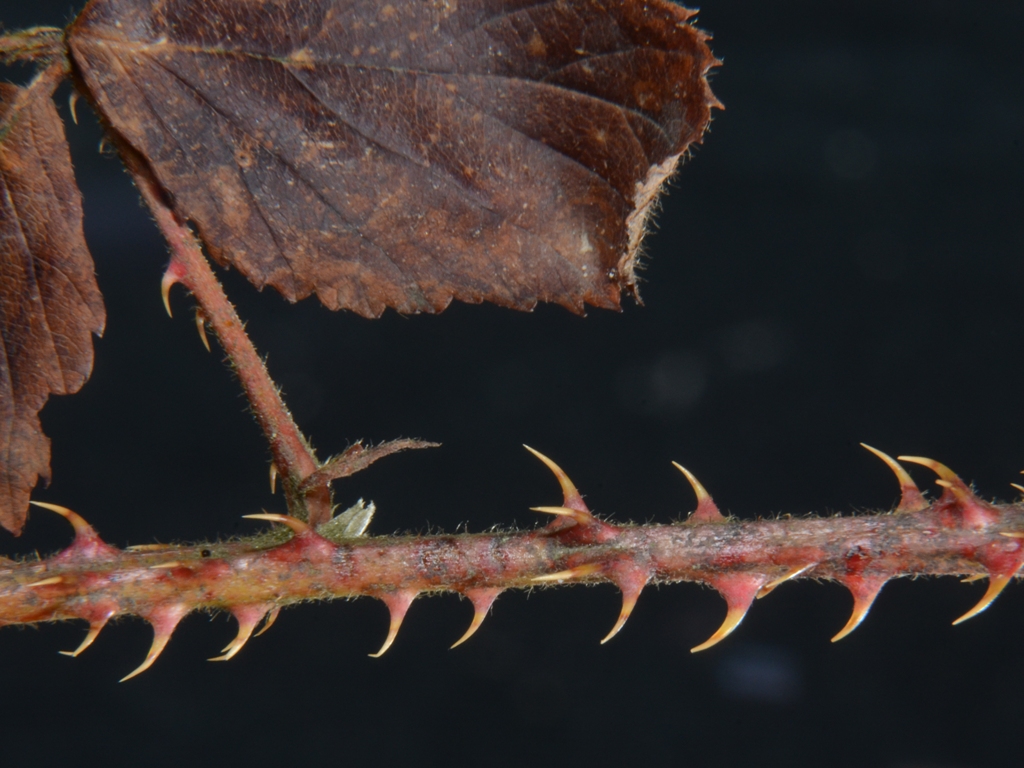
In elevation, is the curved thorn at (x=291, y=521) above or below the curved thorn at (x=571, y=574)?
above

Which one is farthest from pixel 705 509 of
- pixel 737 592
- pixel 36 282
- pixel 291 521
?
pixel 36 282

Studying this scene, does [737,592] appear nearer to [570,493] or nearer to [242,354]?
[570,493]

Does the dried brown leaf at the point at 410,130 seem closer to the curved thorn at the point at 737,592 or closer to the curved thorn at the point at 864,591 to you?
the curved thorn at the point at 737,592

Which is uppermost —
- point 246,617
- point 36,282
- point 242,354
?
point 36,282

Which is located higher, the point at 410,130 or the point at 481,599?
the point at 410,130

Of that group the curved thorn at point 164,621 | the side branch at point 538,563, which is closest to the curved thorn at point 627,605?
the side branch at point 538,563

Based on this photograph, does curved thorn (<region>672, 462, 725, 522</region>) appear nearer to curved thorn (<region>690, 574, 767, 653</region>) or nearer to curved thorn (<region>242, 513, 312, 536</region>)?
curved thorn (<region>690, 574, 767, 653</region>)
